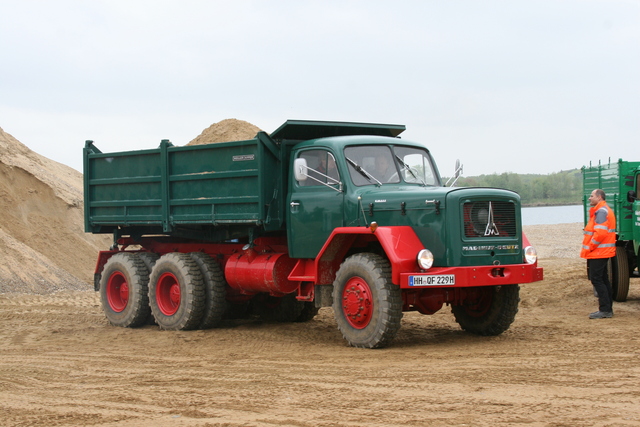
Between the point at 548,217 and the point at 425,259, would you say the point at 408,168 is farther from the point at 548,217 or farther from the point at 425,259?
the point at 548,217

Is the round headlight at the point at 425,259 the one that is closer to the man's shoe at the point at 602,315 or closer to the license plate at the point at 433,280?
the license plate at the point at 433,280

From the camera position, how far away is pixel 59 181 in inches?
1027

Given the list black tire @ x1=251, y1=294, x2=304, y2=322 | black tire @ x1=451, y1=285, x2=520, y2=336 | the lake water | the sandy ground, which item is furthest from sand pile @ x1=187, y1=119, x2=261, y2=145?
the lake water

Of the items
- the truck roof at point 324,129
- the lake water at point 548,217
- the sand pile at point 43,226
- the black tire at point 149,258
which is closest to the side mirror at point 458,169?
the truck roof at point 324,129

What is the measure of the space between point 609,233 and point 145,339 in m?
6.61

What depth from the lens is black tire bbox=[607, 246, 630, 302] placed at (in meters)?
13.4

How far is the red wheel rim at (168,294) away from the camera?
469 inches

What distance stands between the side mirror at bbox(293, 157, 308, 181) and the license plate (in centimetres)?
207

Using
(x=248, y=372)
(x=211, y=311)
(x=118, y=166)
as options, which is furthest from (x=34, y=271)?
(x=248, y=372)

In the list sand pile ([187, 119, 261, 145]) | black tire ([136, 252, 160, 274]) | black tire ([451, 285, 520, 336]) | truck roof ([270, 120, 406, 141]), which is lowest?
black tire ([451, 285, 520, 336])

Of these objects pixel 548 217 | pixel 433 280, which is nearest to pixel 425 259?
pixel 433 280

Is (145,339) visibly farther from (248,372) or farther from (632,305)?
(632,305)

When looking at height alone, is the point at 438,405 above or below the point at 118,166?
below

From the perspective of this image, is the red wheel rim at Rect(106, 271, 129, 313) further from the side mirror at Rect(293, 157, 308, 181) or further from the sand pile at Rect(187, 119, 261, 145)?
the sand pile at Rect(187, 119, 261, 145)
